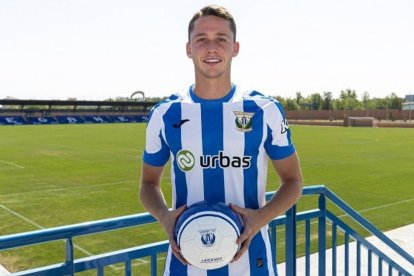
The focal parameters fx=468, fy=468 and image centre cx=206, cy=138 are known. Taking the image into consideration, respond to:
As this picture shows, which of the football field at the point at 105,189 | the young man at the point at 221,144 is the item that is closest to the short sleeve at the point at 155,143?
the young man at the point at 221,144

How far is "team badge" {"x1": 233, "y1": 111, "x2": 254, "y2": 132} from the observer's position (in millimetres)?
2346

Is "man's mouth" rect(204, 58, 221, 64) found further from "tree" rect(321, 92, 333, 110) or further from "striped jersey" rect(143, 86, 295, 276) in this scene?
"tree" rect(321, 92, 333, 110)

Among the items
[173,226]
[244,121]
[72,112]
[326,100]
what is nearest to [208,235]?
[173,226]

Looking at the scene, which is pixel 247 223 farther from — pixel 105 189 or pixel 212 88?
pixel 105 189

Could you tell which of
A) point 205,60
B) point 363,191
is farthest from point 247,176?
point 363,191

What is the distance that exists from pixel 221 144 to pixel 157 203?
44 centimetres

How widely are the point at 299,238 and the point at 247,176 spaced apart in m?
6.25

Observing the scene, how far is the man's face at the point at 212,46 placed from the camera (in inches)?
91.4

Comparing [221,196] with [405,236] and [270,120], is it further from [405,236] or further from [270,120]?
[405,236]

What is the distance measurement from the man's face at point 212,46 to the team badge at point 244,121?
8.8 inches

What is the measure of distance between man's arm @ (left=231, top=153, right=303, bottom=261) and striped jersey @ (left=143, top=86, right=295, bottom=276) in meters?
0.07

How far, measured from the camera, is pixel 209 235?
2.08m

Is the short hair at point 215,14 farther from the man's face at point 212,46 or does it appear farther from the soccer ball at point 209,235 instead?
the soccer ball at point 209,235

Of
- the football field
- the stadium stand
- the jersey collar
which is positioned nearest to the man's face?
the jersey collar
